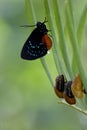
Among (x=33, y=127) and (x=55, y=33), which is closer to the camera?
(x=55, y=33)

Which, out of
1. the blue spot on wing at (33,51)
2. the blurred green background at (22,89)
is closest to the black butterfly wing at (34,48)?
the blue spot on wing at (33,51)

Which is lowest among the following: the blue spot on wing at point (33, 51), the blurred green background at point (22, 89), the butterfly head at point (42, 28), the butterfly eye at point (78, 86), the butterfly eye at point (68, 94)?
the blurred green background at point (22, 89)

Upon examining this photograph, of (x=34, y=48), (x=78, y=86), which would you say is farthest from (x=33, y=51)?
(x=78, y=86)

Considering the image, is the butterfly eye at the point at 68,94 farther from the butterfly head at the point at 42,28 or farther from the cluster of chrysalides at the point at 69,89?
the butterfly head at the point at 42,28

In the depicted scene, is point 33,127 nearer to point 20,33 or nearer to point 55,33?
point 20,33

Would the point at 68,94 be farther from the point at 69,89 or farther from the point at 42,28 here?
the point at 42,28

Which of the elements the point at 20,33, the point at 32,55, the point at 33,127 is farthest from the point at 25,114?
the point at 32,55

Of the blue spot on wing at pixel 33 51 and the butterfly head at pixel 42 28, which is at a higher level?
the butterfly head at pixel 42 28
